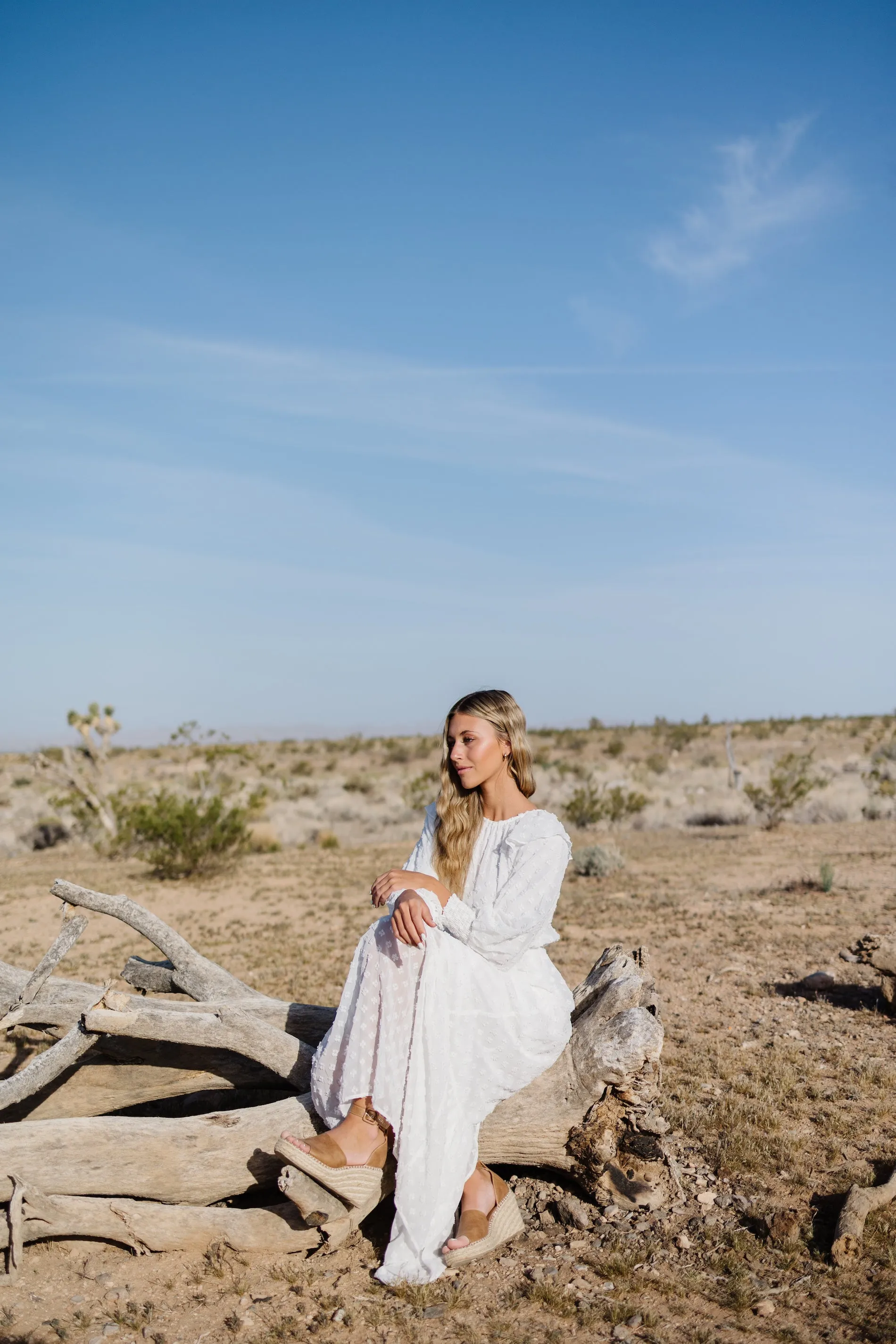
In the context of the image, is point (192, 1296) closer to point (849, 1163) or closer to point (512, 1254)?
point (512, 1254)

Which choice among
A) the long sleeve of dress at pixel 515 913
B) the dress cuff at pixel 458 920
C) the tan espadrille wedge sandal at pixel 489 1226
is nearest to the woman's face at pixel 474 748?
the long sleeve of dress at pixel 515 913

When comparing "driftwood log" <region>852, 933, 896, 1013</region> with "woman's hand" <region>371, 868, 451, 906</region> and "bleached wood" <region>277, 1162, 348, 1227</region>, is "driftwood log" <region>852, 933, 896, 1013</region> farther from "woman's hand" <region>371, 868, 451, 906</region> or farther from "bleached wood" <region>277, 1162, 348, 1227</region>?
"bleached wood" <region>277, 1162, 348, 1227</region>

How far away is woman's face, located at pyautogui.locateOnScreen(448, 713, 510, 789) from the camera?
4184mm

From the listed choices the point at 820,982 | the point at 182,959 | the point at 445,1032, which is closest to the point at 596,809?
the point at 820,982

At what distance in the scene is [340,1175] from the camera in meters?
3.58

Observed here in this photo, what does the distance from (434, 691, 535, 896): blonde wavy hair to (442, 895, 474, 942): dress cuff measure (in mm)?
392

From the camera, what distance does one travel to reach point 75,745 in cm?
2614

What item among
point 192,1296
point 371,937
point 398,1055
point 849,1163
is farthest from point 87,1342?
point 849,1163

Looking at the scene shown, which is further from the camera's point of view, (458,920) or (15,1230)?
(458,920)

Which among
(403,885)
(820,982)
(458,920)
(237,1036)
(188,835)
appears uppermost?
(403,885)

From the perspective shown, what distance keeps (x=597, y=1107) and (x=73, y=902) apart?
2492mm

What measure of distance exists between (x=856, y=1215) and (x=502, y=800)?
6.84 feet

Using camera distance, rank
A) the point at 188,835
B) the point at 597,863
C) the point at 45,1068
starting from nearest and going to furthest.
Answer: the point at 45,1068 → the point at 597,863 → the point at 188,835

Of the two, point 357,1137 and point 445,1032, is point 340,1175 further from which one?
point 445,1032
